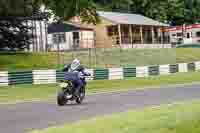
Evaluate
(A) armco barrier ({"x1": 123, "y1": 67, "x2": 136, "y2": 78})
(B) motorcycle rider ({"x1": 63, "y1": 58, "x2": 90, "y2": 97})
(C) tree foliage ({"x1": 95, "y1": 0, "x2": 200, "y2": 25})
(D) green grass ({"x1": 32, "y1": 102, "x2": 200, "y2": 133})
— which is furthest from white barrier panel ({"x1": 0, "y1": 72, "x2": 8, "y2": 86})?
(C) tree foliage ({"x1": 95, "y1": 0, "x2": 200, "y2": 25})

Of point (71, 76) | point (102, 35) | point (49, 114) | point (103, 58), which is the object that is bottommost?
point (49, 114)

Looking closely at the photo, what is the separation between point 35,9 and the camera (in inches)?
1777

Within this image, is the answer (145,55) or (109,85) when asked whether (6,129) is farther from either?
(145,55)

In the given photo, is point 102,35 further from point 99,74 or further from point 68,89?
point 68,89

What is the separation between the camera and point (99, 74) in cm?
3681

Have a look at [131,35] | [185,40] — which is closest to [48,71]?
[131,35]

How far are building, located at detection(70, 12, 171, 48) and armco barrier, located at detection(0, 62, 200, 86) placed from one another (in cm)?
1727

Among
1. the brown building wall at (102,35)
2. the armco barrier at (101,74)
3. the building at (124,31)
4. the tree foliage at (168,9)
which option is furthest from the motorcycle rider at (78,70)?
the tree foliage at (168,9)

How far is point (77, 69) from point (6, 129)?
708cm

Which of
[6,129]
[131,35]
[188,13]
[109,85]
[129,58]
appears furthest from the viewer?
[188,13]

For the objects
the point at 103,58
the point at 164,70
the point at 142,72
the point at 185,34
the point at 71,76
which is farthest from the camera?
the point at 185,34

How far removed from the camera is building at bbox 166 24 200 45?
76.1m

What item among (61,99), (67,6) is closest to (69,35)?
(67,6)

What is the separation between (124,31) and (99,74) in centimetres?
3094
